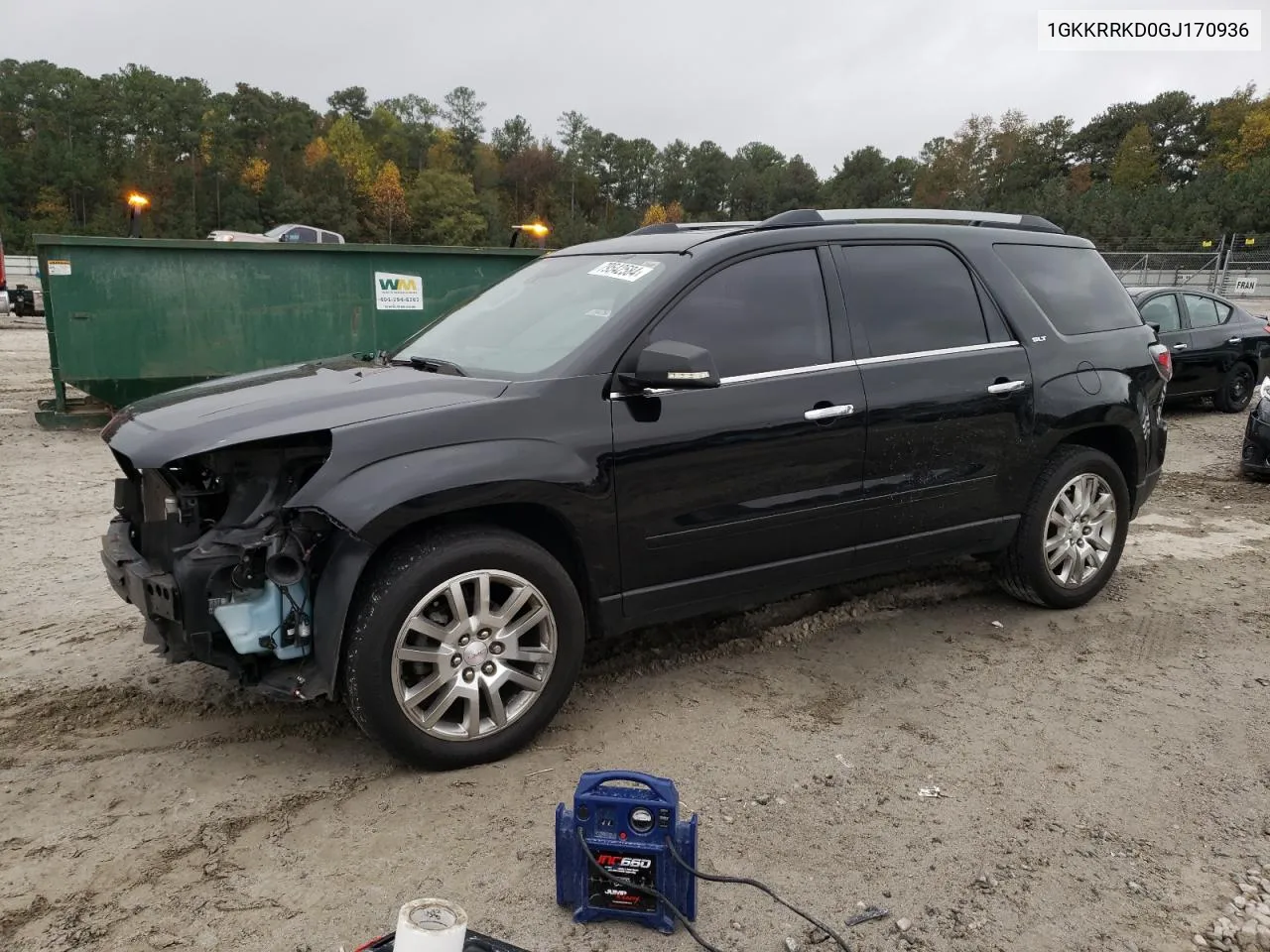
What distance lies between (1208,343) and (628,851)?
37.2 feet

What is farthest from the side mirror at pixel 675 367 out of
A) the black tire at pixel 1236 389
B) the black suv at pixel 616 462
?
the black tire at pixel 1236 389

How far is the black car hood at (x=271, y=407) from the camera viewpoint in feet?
9.70

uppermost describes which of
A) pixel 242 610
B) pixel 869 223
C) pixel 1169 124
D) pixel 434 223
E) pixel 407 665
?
pixel 1169 124

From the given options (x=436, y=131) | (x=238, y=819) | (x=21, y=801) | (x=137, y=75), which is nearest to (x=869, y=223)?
(x=238, y=819)

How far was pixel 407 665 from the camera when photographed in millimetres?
3109

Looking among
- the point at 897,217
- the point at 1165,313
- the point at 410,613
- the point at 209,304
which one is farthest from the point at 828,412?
the point at 1165,313

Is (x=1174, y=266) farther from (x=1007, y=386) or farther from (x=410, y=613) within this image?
(x=410, y=613)

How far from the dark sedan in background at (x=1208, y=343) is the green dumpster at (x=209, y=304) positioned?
25.8 ft

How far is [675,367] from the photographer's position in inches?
126

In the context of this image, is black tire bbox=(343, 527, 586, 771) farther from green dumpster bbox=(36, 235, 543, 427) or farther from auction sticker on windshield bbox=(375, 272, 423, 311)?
auction sticker on windshield bbox=(375, 272, 423, 311)

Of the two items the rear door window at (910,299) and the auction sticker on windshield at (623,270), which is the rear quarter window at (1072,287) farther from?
the auction sticker on windshield at (623,270)

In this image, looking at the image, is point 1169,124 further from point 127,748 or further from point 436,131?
point 127,748

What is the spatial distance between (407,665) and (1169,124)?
96.1m

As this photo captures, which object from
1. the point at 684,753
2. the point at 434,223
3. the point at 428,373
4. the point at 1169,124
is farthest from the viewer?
the point at 434,223
